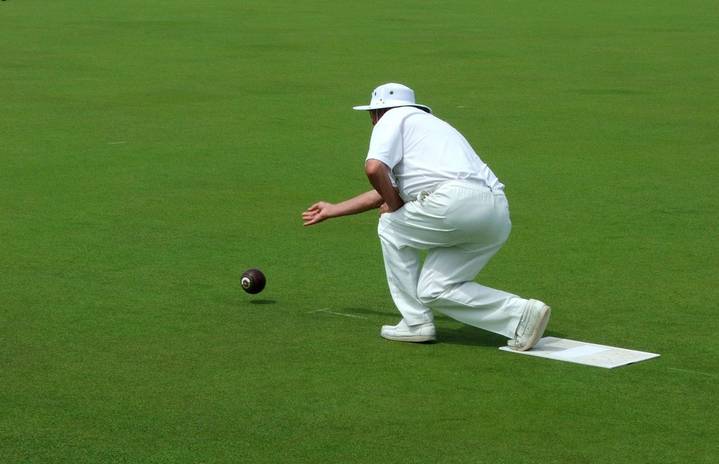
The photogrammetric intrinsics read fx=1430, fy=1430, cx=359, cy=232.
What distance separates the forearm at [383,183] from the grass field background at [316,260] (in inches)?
33.7

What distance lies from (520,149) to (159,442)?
9.95m

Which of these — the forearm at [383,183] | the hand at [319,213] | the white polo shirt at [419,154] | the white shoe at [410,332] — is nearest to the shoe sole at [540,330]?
the white shoe at [410,332]

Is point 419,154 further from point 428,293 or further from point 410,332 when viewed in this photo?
point 410,332

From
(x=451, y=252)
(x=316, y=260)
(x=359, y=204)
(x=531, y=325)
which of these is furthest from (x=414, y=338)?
(x=316, y=260)

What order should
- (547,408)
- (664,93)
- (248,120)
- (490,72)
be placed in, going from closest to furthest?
(547,408) → (248,120) → (664,93) → (490,72)

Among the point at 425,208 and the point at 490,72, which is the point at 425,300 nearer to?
the point at 425,208

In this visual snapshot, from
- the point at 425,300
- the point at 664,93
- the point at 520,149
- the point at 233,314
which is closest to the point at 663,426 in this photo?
the point at 425,300

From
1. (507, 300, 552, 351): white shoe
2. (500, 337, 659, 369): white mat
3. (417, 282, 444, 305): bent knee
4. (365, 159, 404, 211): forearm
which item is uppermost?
(365, 159, 404, 211): forearm

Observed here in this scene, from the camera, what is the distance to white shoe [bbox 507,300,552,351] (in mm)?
8023

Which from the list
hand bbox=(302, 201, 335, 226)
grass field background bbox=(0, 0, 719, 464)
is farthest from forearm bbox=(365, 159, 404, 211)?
grass field background bbox=(0, 0, 719, 464)

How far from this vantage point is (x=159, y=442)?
6617mm

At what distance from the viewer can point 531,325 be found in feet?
26.5

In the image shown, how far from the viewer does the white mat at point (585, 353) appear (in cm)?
798

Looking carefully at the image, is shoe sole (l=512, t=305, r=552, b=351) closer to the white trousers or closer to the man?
the man
